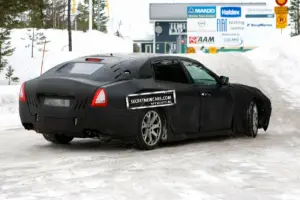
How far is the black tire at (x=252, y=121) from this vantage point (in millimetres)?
12625

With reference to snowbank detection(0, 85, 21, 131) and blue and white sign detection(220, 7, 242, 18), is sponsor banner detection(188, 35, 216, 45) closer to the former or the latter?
blue and white sign detection(220, 7, 242, 18)

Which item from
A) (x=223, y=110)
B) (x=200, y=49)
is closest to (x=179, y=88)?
(x=223, y=110)

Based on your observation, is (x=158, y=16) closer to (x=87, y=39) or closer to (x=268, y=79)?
Result: (x=87, y=39)

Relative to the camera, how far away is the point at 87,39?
75.5 meters

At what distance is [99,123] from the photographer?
398 inches

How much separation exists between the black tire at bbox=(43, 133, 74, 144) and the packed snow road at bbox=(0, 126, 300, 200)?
5.4 inches

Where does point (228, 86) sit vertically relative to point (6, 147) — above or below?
above

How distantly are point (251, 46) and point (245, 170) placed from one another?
190 ft

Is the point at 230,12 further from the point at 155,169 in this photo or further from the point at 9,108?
the point at 155,169

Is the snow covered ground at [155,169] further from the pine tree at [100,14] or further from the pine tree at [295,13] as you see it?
the pine tree at [100,14]

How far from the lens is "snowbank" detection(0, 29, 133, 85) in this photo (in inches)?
1996

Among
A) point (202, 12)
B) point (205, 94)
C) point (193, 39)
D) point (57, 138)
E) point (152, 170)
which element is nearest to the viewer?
point (152, 170)

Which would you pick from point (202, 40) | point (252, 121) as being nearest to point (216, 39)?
point (202, 40)

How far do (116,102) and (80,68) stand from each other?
0.99 meters
